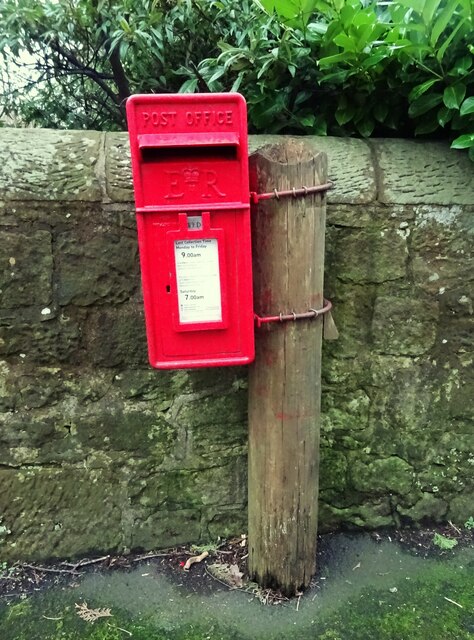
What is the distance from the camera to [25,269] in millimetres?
1591

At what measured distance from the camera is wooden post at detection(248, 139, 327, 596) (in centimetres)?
142

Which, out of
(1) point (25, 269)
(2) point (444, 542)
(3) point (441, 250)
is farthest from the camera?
(2) point (444, 542)

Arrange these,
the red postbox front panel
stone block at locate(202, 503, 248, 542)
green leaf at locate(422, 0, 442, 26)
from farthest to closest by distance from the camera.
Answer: stone block at locate(202, 503, 248, 542)
green leaf at locate(422, 0, 442, 26)
the red postbox front panel

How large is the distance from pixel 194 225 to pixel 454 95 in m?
1.04

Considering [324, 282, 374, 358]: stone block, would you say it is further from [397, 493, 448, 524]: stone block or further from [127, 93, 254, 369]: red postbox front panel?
[397, 493, 448, 524]: stone block

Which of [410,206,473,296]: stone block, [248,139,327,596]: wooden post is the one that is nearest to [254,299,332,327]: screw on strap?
[248,139,327,596]: wooden post

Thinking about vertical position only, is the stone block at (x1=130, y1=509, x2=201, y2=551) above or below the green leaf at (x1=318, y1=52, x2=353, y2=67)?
below

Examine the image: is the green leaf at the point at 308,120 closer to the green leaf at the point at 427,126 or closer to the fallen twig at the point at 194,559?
the green leaf at the point at 427,126

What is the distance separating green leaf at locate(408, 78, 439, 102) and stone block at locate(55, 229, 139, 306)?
1.07m

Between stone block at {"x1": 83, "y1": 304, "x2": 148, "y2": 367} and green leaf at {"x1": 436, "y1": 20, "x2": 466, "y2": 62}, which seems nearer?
green leaf at {"x1": 436, "y1": 20, "x2": 466, "y2": 62}

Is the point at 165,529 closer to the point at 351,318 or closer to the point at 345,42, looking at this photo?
the point at 351,318

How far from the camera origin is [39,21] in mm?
2246

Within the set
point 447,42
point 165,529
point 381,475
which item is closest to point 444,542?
point 381,475

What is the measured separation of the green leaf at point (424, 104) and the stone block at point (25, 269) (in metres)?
1.32
